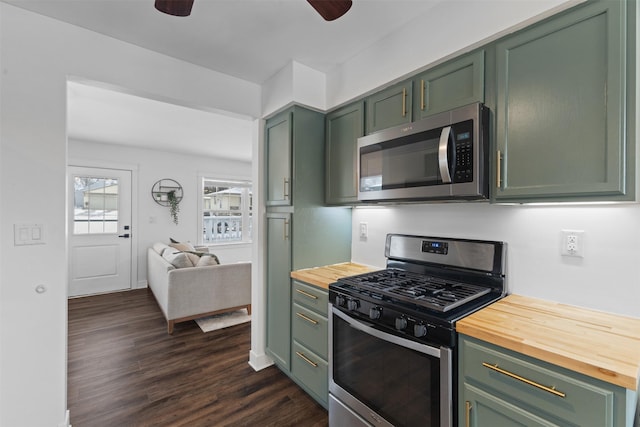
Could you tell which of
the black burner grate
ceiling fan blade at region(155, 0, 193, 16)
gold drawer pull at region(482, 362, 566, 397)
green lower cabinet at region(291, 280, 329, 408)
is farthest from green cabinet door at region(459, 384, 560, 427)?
ceiling fan blade at region(155, 0, 193, 16)

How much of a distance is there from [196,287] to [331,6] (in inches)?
124

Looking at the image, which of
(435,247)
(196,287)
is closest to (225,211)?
(196,287)

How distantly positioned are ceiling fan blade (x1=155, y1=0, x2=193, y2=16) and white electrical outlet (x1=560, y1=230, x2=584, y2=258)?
195 cm

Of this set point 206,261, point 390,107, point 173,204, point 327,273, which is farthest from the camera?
point 173,204

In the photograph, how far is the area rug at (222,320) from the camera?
3379 mm

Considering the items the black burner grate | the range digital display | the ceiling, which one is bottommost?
the black burner grate

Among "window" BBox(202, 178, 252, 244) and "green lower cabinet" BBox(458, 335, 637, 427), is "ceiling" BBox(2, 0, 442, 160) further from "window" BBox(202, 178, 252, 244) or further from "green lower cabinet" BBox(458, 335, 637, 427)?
"window" BBox(202, 178, 252, 244)

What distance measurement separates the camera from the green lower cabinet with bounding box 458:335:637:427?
2.78ft

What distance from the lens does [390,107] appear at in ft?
6.01

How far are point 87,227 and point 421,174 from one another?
533cm

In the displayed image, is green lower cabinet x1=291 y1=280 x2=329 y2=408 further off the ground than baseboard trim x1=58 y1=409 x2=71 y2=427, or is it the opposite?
green lower cabinet x1=291 y1=280 x2=329 y2=408

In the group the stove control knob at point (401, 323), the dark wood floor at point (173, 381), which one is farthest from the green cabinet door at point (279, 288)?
the stove control knob at point (401, 323)

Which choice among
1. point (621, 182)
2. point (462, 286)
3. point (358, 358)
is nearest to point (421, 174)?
point (462, 286)

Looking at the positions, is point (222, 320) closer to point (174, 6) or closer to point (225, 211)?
point (225, 211)
